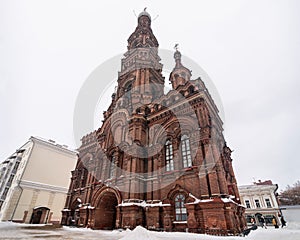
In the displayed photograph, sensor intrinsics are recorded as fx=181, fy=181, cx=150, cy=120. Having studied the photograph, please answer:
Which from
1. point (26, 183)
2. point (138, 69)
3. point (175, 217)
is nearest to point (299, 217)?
point (175, 217)

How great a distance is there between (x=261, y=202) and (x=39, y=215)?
114 feet

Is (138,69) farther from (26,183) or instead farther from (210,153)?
(26,183)

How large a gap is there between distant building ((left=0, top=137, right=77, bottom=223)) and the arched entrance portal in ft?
52.7

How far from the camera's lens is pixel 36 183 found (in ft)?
86.5

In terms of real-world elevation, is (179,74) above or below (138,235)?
above

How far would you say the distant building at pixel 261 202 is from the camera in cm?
2891

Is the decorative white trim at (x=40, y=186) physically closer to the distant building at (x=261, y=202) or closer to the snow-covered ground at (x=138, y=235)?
the snow-covered ground at (x=138, y=235)

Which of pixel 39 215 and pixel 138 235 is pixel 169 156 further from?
Answer: pixel 39 215

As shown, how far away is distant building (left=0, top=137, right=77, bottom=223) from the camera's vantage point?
24.3m

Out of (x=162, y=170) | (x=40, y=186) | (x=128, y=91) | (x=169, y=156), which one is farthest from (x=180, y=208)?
(x=40, y=186)

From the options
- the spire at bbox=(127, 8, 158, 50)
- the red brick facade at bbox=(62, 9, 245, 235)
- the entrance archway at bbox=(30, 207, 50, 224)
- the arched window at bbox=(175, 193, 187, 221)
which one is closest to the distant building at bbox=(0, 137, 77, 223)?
the entrance archway at bbox=(30, 207, 50, 224)

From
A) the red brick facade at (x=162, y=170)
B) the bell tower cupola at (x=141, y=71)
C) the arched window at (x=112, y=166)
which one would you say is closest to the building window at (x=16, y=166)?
the red brick facade at (x=162, y=170)

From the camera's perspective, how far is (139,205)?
1250 cm

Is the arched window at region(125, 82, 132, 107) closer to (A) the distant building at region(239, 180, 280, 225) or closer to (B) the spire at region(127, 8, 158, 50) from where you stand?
(B) the spire at region(127, 8, 158, 50)
